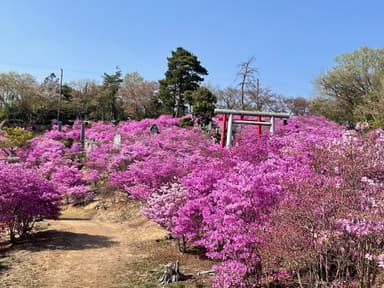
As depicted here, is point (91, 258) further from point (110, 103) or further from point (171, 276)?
point (110, 103)

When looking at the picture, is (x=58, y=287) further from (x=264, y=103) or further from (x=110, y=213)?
(x=264, y=103)

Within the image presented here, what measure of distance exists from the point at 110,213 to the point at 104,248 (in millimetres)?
4921

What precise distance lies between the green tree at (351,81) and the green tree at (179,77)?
913 cm

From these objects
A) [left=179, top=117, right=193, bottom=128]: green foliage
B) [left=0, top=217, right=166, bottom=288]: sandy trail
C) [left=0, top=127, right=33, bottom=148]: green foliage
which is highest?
[left=179, top=117, right=193, bottom=128]: green foliage

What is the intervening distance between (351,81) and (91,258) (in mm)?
23134

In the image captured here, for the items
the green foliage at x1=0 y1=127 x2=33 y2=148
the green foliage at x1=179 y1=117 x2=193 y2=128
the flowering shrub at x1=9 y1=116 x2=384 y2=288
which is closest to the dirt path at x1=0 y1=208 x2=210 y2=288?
the flowering shrub at x1=9 y1=116 x2=384 y2=288

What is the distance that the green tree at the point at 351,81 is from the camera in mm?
24469

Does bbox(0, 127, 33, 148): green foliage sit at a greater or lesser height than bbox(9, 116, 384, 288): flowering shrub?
greater

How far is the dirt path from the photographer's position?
6.08m

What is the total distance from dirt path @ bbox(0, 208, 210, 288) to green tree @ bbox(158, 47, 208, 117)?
19.2 metres

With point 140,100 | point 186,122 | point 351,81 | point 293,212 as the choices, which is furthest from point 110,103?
point 293,212

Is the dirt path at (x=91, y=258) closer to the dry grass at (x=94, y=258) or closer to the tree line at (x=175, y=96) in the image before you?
the dry grass at (x=94, y=258)

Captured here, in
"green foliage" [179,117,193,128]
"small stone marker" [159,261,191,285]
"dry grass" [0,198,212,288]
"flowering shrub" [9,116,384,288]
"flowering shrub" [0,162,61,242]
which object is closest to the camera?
"flowering shrub" [9,116,384,288]

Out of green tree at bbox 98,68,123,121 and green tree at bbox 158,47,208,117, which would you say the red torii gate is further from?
green tree at bbox 98,68,123,121
